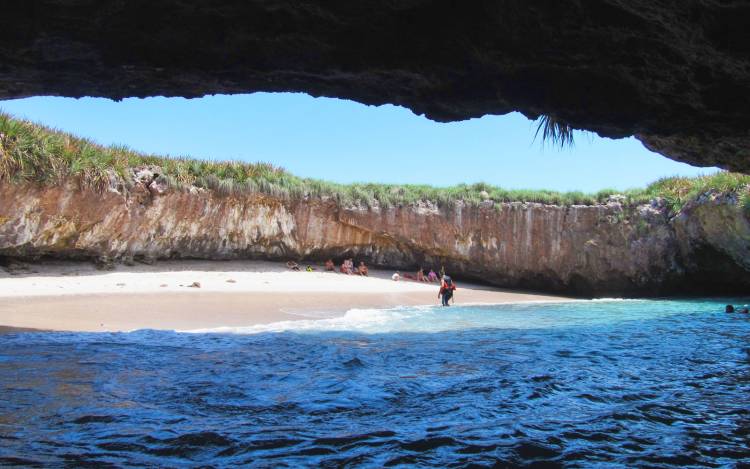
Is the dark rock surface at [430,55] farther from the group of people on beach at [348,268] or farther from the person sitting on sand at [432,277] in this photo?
the person sitting on sand at [432,277]

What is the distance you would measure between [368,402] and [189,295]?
970 cm

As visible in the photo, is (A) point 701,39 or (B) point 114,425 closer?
(B) point 114,425

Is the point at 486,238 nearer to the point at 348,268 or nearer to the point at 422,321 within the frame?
the point at 348,268

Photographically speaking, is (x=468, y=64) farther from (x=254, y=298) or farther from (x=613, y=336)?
(x=254, y=298)

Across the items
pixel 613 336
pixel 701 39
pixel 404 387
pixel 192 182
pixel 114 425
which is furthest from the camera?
pixel 192 182

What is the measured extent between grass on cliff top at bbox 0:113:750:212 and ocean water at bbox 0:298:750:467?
24.4 ft

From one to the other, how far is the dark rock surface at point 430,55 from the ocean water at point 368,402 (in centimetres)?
253

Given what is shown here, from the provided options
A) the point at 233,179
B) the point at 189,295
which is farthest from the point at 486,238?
the point at 189,295

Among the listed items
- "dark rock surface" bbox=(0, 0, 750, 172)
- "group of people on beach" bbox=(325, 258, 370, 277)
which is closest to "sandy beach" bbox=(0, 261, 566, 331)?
"group of people on beach" bbox=(325, 258, 370, 277)

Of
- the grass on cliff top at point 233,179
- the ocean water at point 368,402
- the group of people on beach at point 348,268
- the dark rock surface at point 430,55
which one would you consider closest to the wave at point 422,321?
the ocean water at point 368,402

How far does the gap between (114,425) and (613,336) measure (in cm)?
711

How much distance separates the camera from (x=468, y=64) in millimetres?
4633

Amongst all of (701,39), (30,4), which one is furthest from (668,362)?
(30,4)

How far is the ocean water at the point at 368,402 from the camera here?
8.67 ft
